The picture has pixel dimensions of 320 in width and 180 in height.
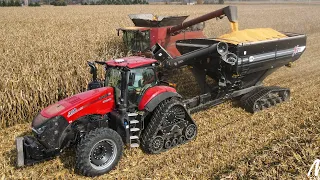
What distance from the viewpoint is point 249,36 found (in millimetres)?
8820

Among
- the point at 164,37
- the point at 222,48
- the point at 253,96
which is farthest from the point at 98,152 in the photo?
Result: the point at 164,37

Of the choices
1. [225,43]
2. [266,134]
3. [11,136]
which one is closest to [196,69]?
[225,43]

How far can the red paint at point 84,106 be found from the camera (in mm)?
5555

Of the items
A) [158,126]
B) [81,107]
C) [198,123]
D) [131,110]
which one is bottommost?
[198,123]

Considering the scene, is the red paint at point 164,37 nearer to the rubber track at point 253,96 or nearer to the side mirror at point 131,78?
the rubber track at point 253,96

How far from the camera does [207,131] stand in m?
7.38

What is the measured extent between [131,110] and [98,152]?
1.11 meters

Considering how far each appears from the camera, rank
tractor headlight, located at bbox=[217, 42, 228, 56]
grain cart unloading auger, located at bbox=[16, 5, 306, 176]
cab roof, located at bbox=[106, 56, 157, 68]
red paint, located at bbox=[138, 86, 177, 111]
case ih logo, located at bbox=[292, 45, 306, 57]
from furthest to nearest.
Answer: case ih logo, located at bbox=[292, 45, 306, 57]
tractor headlight, located at bbox=[217, 42, 228, 56]
red paint, located at bbox=[138, 86, 177, 111]
cab roof, located at bbox=[106, 56, 157, 68]
grain cart unloading auger, located at bbox=[16, 5, 306, 176]

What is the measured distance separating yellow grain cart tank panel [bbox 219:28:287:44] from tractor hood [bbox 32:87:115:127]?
407 cm

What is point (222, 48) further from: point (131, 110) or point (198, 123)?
point (131, 110)

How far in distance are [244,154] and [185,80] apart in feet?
19.2

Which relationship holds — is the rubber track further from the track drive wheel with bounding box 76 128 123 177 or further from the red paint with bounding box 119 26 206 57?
the track drive wheel with bounding box 76 128 123 177

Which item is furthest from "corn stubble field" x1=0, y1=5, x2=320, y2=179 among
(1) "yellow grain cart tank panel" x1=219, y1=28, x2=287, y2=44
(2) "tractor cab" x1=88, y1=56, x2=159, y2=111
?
(1) "yellow grain cart tank panel" x1=219, y1=28, x2=287, y2=44

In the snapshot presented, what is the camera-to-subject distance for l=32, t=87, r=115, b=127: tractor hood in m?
5.54
